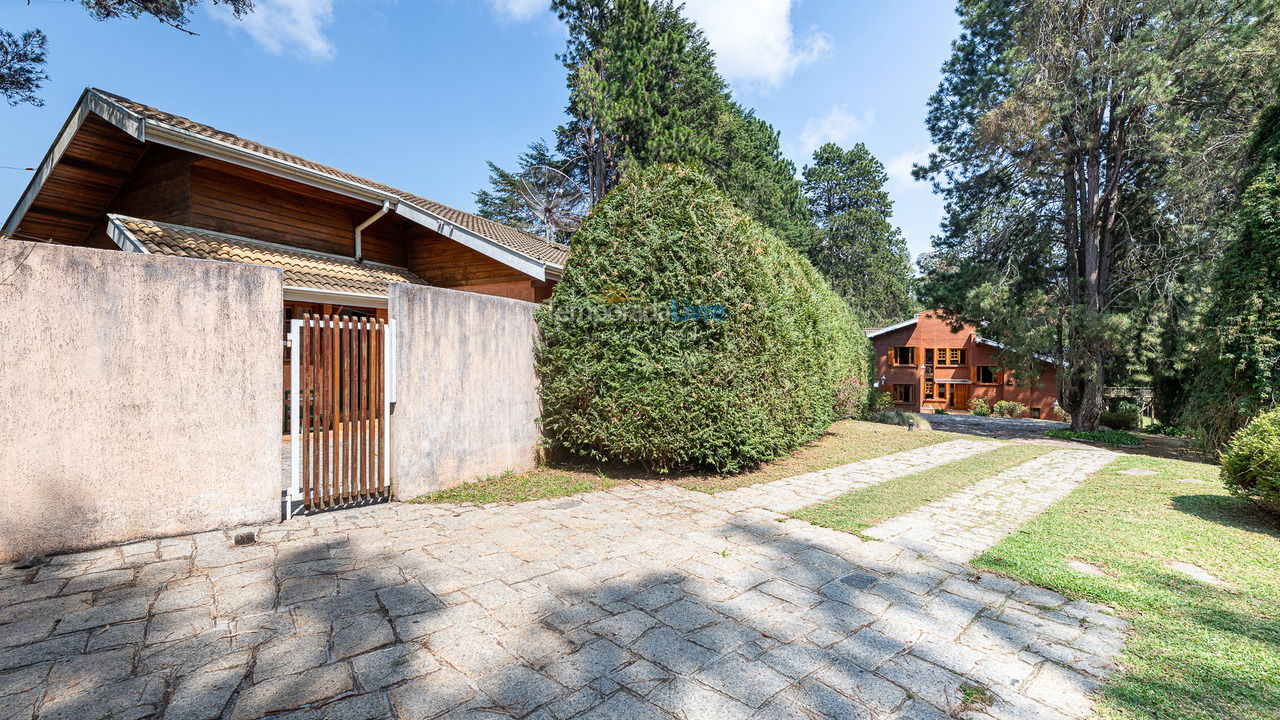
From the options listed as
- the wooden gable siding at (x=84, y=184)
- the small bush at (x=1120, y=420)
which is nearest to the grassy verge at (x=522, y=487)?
the wooden gable siding at (x=84, y=184)

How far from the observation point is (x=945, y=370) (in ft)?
100

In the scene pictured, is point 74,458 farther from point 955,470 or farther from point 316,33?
point 316,33

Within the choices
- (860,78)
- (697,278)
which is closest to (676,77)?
(860,78)

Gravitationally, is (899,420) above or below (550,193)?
below

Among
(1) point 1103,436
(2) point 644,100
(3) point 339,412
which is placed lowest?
(1) point 1103,436

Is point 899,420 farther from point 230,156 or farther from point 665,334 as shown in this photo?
point 230,156

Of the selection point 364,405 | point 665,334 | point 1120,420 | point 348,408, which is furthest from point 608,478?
point 1120,420

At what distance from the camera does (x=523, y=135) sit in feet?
80.9

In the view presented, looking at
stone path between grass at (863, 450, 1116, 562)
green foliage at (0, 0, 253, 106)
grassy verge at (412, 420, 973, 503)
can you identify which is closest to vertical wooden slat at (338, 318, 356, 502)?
grassy verge at (412, 420, 973, 503)

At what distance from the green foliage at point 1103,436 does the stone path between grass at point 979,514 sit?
679cm

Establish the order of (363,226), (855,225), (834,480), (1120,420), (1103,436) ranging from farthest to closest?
1. (855,225)
2. (1120,420)
3. (1103,436)
4. (363,226)
5. (834,480)

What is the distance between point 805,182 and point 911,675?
130ft

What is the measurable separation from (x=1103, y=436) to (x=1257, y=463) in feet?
34.5

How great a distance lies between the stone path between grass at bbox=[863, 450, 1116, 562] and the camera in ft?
13.2
